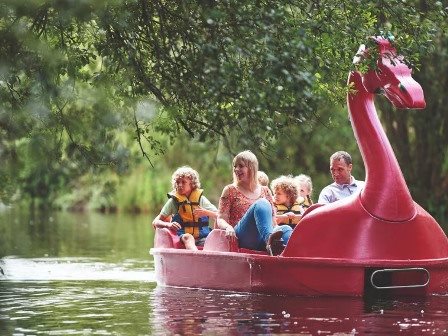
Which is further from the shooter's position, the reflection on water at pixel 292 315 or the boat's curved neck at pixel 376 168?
the boat's curved neck at pixel 376 168

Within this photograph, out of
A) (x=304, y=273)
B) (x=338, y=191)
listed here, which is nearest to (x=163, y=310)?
(x=304, y=273)

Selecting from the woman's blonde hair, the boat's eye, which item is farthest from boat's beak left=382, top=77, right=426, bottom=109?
the woman's blonde hair

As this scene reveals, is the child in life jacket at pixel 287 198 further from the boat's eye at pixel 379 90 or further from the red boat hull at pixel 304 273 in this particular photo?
the boat's eye at pixel 379 90

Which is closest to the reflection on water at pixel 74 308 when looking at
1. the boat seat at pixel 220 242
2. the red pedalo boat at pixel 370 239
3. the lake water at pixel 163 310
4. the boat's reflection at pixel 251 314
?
the lake water at pixel 163 310

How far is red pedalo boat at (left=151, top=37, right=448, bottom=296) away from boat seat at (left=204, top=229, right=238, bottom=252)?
121 mm

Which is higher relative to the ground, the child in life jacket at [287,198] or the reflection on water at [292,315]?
the child in life jacket at [287,198]

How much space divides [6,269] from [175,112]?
5.70 metres

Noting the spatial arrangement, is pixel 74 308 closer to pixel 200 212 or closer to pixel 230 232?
pixel 230 232

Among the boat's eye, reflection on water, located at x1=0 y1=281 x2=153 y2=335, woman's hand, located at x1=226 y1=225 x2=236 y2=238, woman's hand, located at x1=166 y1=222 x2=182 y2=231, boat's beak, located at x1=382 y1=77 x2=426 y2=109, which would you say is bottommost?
reflection on water, located at x1=0 y1=281 x2=153 y2=335

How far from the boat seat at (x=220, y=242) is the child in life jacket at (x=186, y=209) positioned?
33.5 inches

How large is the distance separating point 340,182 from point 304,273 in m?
1.73

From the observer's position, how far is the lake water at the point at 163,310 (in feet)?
29.5

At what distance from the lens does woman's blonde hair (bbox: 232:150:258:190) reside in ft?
37.9

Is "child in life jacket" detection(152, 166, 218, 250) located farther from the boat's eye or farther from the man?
the boat's eye
